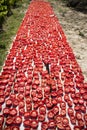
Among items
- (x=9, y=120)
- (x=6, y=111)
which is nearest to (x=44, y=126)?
(x=9, y=120)

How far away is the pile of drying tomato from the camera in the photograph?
361 centimetres

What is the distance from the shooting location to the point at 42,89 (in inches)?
179

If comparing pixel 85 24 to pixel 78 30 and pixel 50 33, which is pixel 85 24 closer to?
pixel 78 30

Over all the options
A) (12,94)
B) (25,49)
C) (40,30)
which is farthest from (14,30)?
(12,94)

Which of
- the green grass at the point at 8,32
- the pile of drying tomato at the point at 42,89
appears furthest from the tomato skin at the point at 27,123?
→ the green grass at the point at 8,32

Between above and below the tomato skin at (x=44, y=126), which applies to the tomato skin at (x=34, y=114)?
above

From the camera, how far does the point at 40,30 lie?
28.8 feet

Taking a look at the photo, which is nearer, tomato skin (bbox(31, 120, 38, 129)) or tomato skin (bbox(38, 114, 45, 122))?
tomato skin (bbox(31, 120, 38, 129))

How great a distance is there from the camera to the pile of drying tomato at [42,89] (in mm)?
3613

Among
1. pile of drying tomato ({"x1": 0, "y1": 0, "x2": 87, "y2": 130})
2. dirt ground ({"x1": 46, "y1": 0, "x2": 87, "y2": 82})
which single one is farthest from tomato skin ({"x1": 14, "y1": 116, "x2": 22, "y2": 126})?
dirt ground ({"x1": 46, "y1": 0, "x2": 87, "y2": 82})

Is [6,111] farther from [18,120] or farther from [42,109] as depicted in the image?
[42,109]

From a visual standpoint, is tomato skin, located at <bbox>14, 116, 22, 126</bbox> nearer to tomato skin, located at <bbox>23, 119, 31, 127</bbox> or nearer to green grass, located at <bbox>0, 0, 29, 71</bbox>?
tomato skin, located at <bbox>23, 119, 31, 127</bbox>

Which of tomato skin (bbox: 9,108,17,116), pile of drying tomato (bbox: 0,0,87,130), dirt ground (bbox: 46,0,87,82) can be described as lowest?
dirt ground (bbox: 46,0,87,82)

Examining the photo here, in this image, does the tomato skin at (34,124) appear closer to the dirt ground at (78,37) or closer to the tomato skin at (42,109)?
the tomato skin at (42,109)
